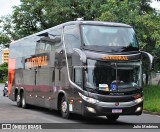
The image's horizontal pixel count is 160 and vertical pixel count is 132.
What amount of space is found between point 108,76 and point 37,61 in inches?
258

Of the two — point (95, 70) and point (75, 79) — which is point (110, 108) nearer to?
point (95, 70)

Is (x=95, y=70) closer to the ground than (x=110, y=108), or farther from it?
farther from it

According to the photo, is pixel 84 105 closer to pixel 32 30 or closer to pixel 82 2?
pixel 82 2

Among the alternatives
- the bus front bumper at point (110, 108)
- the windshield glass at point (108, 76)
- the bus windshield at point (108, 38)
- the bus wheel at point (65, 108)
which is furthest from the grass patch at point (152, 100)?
the windshield glass at point (108, 76)

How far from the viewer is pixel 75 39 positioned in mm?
16969

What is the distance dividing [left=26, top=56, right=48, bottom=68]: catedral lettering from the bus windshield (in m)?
4.06

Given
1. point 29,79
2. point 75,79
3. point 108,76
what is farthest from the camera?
point 29,79

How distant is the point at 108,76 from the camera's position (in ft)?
52.2

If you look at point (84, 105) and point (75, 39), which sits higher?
point (75, 39)

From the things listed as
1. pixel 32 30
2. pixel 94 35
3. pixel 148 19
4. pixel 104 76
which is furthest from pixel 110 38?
pixel 32 30

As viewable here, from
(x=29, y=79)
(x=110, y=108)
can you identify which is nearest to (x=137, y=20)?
(x=29, y=79)

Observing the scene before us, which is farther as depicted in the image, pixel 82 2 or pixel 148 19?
pixel 82 2

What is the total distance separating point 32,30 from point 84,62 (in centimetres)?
2643

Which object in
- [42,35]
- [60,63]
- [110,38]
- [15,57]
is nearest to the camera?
[110,38]
